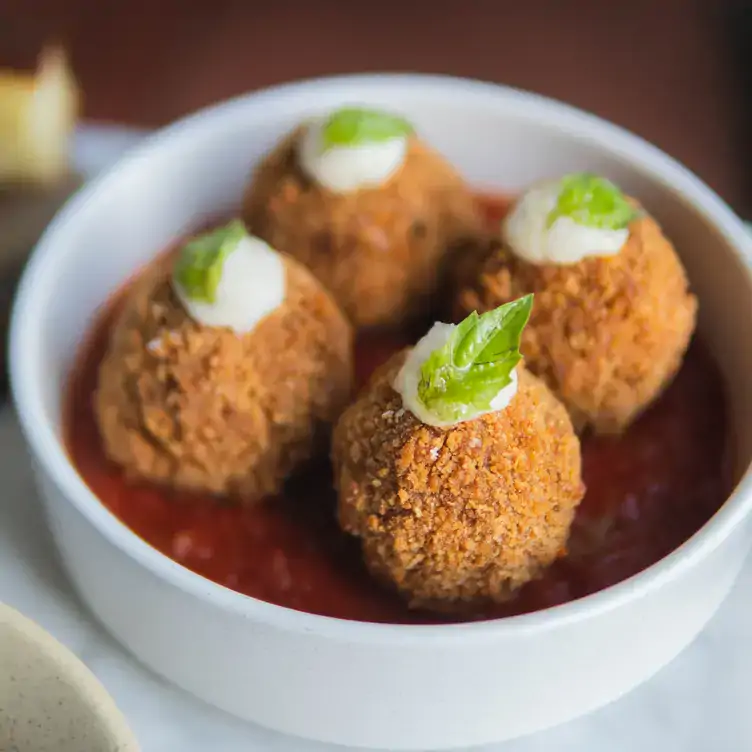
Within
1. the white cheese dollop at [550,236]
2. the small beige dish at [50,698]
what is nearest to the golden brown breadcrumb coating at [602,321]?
the white cheese dollop at [550,236]

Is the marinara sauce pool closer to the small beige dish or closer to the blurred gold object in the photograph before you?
the small beige dish

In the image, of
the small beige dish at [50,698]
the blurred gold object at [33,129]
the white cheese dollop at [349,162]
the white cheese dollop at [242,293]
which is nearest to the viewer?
the small beige dish at [50,698]

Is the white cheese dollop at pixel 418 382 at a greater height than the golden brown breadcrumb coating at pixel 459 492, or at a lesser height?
greater

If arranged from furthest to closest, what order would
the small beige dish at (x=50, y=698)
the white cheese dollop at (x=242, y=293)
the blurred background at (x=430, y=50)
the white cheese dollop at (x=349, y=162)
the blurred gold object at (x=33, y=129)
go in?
the blurred background at (x=430, y=50)
the blurred gold object at (x=33, y=129)
the white cheese dollop at (x=349, y=162)
the white cheese dollop at (x=242, y=293)
the small beige dish at (x=50, y=698)

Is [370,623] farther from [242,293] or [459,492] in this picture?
[242,293]

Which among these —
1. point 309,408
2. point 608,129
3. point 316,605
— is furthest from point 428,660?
point 608,129

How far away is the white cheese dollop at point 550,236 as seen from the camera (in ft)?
3.05

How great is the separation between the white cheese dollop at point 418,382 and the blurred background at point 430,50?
1.10 m

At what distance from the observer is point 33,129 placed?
1.29 metres

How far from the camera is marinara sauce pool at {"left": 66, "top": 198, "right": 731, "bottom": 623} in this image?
35.9 inches

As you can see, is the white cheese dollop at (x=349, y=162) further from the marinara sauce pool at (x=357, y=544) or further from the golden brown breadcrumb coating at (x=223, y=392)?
the marinara sauce pool at (x=357, y=544)

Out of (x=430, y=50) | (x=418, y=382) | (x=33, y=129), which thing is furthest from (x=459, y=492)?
(x=430, y=50)

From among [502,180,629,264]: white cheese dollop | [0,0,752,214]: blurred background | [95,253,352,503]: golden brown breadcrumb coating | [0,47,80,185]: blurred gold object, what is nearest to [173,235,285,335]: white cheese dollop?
[95,253,352,503]: golden brown breadcrumb coating

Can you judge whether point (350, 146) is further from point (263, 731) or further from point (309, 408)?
point (263, 731)
